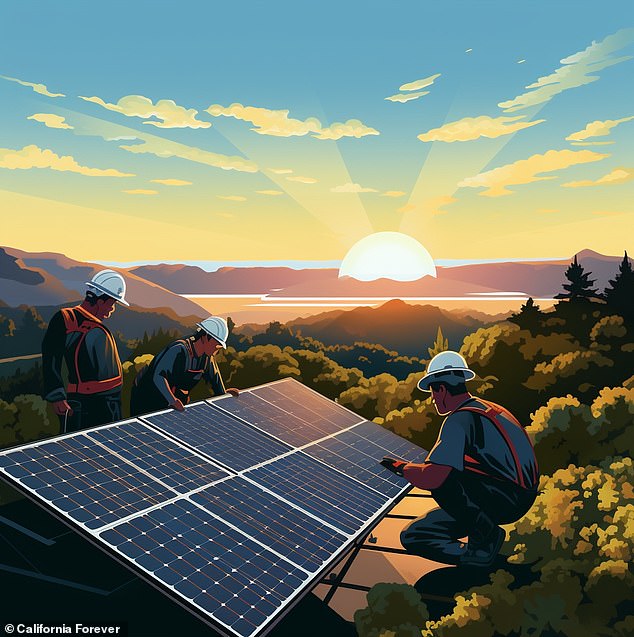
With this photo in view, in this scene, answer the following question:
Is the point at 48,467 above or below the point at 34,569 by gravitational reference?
above

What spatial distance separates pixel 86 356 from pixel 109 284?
1.56 meters

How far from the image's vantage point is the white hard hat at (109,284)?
1170cm

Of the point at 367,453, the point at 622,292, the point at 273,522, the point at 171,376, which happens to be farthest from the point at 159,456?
the point at 622,292

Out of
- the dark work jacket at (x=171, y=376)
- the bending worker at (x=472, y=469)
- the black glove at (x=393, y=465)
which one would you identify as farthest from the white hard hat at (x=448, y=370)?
the dark work jacket at (x=171, y=376)

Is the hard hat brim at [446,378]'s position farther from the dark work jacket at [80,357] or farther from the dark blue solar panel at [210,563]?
the dark work jacket at [80,357]

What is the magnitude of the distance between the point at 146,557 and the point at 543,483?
6792mm

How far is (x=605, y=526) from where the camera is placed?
7.79 metres

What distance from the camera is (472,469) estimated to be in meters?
7.86

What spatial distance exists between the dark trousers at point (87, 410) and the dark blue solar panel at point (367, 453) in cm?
476

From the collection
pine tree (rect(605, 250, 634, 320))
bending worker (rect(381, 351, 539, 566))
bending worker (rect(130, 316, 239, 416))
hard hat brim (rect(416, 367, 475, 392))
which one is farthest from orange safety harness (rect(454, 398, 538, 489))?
pine tree (rect(605, 250, 634, 320))

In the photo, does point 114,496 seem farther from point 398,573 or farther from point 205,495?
point 398,573

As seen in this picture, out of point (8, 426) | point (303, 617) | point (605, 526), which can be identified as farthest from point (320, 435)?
point (8, 426)

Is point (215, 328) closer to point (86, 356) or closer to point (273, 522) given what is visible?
point (86, 356)

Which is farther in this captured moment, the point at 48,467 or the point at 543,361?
the point at 543,361
